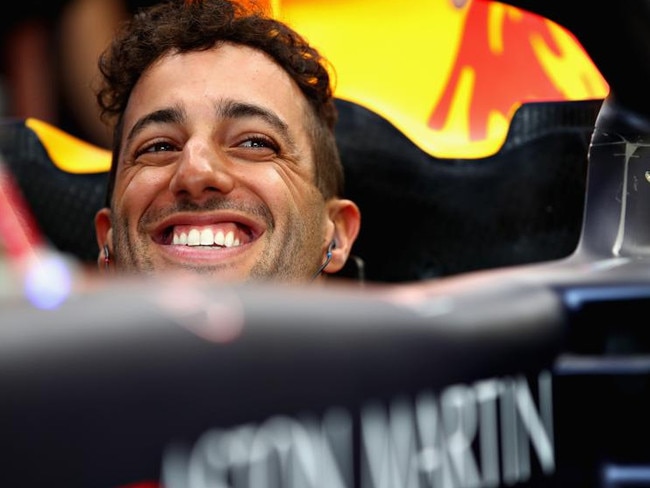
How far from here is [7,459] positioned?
10.9 inches

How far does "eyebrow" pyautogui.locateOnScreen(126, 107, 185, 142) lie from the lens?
1.00 meters

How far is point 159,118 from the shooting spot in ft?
3.35

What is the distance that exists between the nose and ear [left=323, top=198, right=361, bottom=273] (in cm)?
18

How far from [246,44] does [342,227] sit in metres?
0.24

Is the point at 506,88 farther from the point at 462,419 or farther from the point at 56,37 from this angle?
the point at 56,37

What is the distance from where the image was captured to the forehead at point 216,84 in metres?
1.01

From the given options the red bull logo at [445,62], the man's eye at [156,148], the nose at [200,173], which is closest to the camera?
the nose at [200,173]

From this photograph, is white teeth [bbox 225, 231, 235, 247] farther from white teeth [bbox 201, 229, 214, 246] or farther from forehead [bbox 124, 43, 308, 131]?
forehead [bbox 124, 43, 308, 131]

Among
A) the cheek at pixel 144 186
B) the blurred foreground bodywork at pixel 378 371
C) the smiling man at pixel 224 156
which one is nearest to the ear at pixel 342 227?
the smiling man at pixel 224 156

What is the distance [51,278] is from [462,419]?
205 millimetres

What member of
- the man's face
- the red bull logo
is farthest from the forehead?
the red bull logo

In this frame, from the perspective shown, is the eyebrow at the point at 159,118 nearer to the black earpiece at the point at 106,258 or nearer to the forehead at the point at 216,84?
the forehead at the point at 216,84

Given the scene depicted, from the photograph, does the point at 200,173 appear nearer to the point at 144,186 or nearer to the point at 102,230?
the point at 144,186

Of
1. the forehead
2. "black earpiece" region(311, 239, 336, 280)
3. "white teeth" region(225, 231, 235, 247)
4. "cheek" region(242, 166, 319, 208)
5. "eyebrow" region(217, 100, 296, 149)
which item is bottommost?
"black earpiece" region(311, 239, 336, 280)
